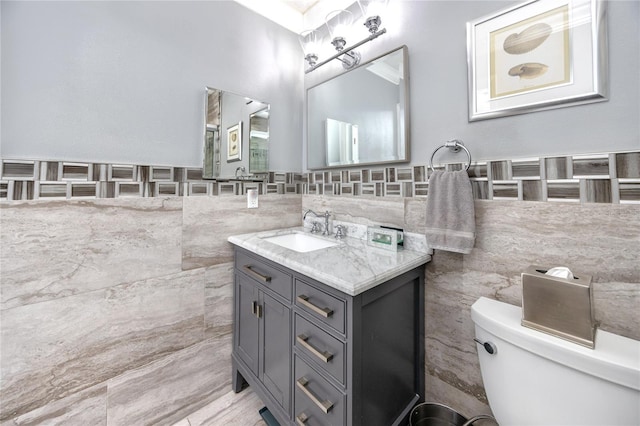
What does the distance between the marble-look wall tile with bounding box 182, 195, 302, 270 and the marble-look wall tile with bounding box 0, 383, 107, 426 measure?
680 millimetres

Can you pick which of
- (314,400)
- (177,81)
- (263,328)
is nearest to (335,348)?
(314,400)

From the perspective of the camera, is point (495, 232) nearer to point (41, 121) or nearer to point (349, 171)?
point (349, 171)

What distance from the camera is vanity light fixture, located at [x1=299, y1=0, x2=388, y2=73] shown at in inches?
54.6

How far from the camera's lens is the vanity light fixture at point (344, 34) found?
139cm

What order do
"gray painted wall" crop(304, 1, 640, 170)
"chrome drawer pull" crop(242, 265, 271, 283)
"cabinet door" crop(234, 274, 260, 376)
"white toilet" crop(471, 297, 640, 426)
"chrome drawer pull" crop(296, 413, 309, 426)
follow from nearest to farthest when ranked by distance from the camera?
"white toilet" crop(471, 297, 640, 426)
"gray painted wall" crop(304, 1, 640, 170)
"chrome drawer pull" crop(296, 413, 309, 426)
"chrome drawer pull" crop(242, 265, 271, 283)
"cabinet door" crop(234, 274, 260, 376)

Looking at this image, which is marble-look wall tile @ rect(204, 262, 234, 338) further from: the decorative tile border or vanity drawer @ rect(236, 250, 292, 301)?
the decorative tile border

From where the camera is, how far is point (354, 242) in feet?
4.87

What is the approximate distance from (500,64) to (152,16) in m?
1.73

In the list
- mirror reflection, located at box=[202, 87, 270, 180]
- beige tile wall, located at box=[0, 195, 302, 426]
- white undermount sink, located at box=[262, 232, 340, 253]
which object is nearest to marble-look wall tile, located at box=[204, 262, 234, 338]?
beige tile wall, located at box=[0, 195, 302, 426]

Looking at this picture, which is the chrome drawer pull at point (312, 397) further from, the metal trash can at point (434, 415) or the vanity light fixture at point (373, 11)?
the vanity light fixture at point (373, 11)

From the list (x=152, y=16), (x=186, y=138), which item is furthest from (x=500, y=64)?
(x=152, y=16)

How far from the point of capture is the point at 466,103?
1155 mm

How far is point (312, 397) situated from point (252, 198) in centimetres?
119

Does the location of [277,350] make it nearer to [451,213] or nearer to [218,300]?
[218,300]
